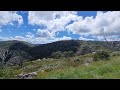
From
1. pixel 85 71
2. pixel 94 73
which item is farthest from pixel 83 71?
pixel 94 73

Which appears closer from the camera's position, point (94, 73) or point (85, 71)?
point (94, 73)

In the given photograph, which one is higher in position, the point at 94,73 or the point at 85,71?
the point at 94,73

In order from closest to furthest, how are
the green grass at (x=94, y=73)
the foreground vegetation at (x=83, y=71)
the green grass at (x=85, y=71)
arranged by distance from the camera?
1. the green grass at (x=94, y=73)
2. the green grass at (x=85, y=71)
3. the foreground vegetation at (x=83, y=71)

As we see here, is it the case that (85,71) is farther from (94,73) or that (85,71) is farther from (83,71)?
(94,73)

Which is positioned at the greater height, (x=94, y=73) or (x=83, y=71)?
(x=94, y=73)

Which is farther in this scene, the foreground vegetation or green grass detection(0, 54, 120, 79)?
the foreground vegetation

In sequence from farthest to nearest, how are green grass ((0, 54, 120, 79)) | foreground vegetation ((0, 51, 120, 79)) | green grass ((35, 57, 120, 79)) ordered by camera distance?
foreground vegetation ((0, 51, 120, 79)) < green grass ((0, 54, 120, 79)) < green grass ((35, 57, 120, 79))

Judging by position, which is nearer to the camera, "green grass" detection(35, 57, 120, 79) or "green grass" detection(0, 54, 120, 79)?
"green grass" detection(35, 57, 120, 79)

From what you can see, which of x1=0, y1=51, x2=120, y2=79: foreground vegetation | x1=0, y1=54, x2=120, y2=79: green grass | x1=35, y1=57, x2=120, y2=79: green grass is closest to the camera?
x1=35, y1=57, x2=120, y2=79: green grass

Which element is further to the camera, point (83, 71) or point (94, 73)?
point (83, 71)

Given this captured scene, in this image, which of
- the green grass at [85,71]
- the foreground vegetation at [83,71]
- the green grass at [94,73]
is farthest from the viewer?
the foreground vegetation at [83,71]

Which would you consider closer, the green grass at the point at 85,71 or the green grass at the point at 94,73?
the green grass at the point at 94,73
